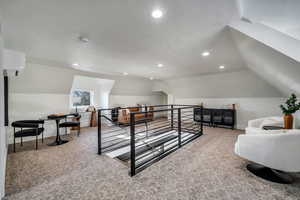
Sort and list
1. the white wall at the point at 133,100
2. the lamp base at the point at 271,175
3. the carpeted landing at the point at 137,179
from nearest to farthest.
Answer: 1. the carpeted landing at the point at 137,179
2. the lamp base at the point at 271,175
3. the white wall at the point at 133,100

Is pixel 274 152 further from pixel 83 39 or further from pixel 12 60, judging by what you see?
pixel 12 60

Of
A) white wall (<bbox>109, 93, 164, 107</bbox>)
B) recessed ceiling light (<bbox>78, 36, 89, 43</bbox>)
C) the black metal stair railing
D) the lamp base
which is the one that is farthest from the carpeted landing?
white wall (<bbox>109, 93, 164, 107</bbox>)

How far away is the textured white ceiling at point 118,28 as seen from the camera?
142cm

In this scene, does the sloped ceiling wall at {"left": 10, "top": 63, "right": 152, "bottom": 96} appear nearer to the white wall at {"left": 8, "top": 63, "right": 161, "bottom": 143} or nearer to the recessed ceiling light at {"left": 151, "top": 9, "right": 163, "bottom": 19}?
the white wall at {"left": 8, "top": 63, "right": 161, "bottom": 143}

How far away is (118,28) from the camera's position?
6.18ft

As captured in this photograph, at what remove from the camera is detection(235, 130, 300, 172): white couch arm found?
1.63 meters

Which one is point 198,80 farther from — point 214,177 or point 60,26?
point 60,26

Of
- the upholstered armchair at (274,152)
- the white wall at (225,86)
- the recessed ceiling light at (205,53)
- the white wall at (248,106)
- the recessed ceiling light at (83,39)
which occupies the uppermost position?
the recessed ceiling light at (205,53)

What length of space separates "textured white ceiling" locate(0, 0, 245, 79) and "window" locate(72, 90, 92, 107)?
2514 mm

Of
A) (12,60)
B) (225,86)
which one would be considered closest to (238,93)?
(225,86)

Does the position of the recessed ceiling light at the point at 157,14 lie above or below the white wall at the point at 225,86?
above

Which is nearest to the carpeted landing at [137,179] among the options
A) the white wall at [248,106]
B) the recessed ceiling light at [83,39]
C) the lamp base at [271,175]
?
the lamp base at [271,175]

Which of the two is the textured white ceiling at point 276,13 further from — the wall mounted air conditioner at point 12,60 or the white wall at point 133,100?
the white wall at point 133,100

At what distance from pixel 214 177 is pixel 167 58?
2.74 m
